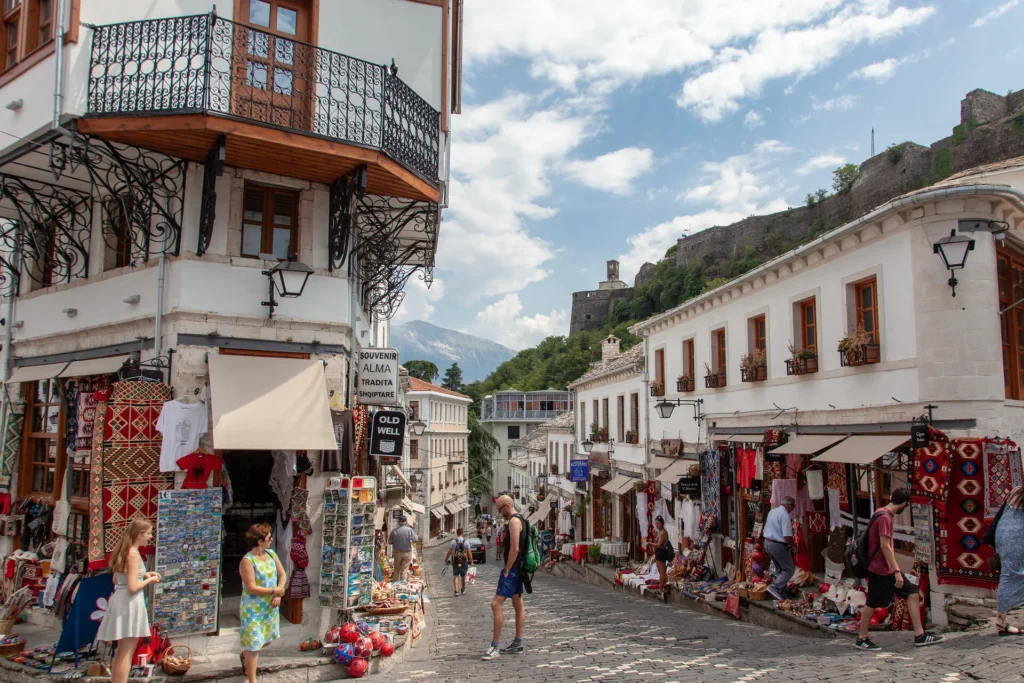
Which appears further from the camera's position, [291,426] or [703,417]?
[703,417]

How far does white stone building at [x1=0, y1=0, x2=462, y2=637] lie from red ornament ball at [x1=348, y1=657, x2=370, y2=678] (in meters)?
1.11

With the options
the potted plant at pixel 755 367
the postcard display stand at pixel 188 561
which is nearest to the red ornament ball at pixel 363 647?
the postcard display stand at pixel 188 561

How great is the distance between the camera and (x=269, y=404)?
8.41 meters

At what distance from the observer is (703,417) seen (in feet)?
56.7

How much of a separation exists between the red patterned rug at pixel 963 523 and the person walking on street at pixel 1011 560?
148 cm

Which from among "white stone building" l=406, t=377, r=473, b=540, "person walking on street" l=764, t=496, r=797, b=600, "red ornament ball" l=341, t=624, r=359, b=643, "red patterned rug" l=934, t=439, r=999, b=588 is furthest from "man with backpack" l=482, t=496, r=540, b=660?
"white stone building" l=406, t=377, r=473, b=540

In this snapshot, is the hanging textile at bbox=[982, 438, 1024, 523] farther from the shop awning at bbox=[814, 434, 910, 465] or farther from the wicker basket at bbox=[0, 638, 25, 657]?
the wicker basket at bbox=[0, 638, 25, 657]

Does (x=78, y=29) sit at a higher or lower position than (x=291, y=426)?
higher

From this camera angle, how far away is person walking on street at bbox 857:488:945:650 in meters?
7.67

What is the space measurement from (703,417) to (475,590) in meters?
7.23

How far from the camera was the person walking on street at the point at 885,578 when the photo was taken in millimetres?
7672

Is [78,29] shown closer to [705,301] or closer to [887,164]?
[705,301]

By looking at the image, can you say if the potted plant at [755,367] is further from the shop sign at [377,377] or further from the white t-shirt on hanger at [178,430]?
the white t-shirt on hanger at [178,430]

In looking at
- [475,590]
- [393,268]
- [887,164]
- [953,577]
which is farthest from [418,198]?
[887,164]
